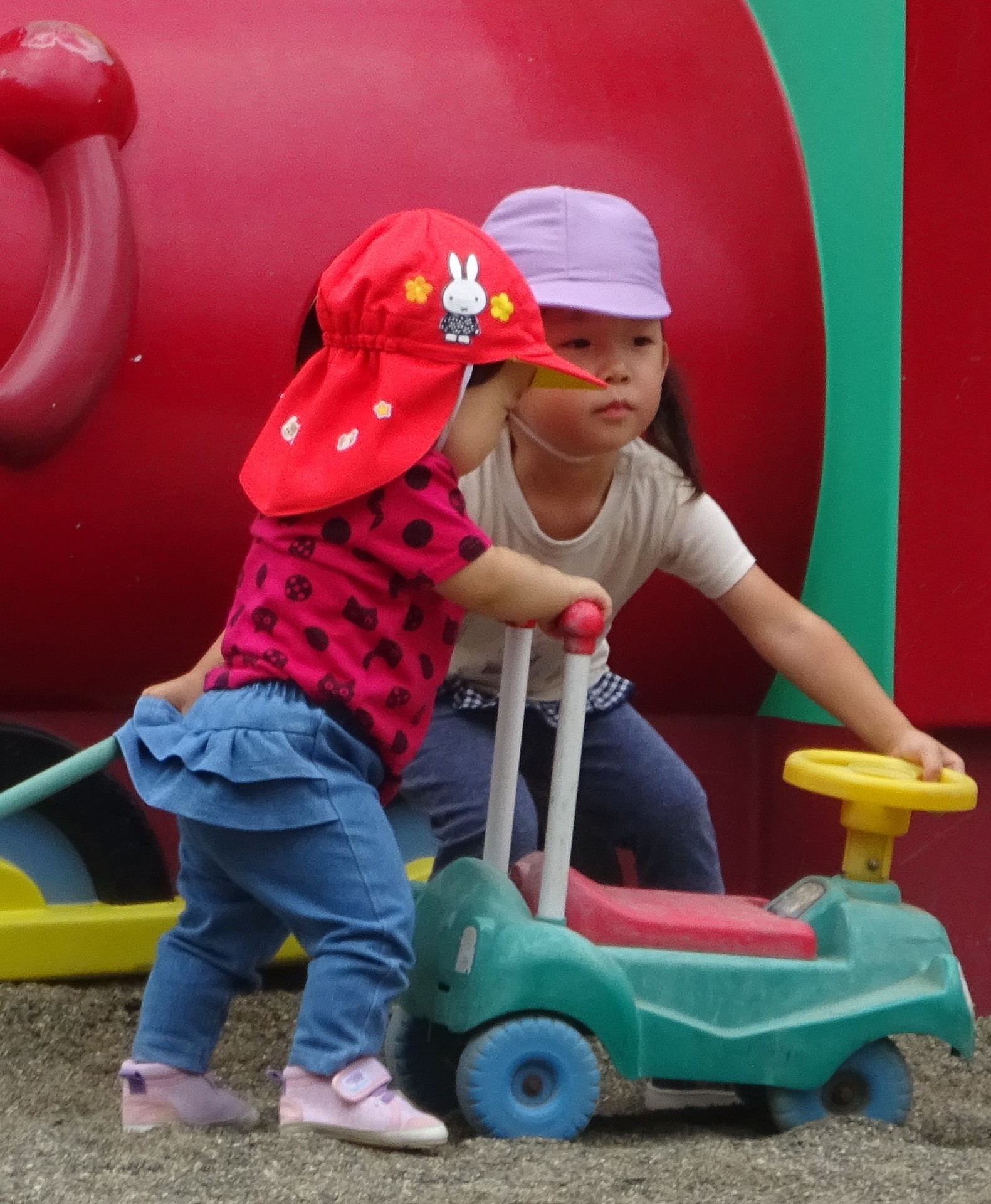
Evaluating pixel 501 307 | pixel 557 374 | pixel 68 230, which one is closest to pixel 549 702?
pixel 557 374

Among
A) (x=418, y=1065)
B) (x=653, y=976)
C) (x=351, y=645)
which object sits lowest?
(x=418, y=1065)

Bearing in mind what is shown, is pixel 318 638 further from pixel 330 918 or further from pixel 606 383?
pixel 606 383

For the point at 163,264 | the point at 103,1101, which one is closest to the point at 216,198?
the point at 163,264

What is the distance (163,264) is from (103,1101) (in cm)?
72

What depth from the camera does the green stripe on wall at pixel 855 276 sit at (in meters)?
1.73

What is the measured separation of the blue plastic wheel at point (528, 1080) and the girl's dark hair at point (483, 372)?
1.53ft

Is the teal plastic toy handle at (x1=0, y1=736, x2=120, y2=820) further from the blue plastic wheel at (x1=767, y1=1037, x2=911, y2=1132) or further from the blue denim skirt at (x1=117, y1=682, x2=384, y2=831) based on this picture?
the blue plastic wheel at (x1=767, y1=1037, x2=911, y2=1132)

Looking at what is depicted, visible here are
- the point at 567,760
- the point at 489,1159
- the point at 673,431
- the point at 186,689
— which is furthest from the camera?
the point at 673,431

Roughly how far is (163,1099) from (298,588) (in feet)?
1.29

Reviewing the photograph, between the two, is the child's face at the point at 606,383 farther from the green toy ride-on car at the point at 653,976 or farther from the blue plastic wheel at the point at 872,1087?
the blue plastic wheel at the point at 872,1087

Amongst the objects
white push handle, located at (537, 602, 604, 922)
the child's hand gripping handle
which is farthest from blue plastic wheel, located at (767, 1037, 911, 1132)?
the child's hand gripping handle

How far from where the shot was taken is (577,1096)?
129 cm

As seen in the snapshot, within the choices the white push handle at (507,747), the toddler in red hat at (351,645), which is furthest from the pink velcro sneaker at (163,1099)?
the white push handle at (507,747)

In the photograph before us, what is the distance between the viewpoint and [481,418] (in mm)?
1308
